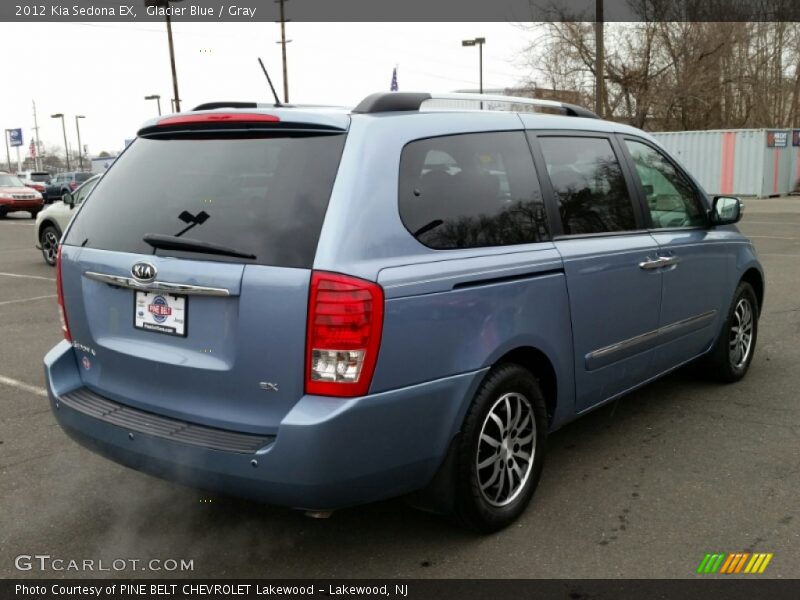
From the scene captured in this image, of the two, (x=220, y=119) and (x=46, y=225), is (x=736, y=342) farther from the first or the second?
(x=46, y=225)

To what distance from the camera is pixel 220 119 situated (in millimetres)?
3016

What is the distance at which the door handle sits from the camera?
159 inches

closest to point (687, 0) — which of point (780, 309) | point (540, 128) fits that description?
point (780, 309)

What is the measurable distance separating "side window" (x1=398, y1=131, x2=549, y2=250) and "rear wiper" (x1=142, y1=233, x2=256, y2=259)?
0.63 metres

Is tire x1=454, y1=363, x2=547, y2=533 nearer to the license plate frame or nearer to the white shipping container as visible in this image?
the license plate frame

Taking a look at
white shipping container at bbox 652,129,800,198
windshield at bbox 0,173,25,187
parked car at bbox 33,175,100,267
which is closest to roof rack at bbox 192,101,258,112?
parked car at bbox 33,175,100,267

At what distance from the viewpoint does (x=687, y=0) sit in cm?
3419

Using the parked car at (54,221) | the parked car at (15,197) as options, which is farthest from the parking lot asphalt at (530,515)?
the parked car at (15,197)

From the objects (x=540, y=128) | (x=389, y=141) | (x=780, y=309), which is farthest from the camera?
(x=780, y=309)

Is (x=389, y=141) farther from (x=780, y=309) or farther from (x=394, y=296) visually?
(x=780, y=309)

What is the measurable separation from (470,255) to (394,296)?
0.49 meters

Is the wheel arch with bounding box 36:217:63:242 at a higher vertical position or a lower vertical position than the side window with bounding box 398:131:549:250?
lower

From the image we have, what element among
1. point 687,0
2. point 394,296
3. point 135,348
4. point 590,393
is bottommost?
point 590,393

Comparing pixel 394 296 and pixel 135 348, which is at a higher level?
pixel 394 296
